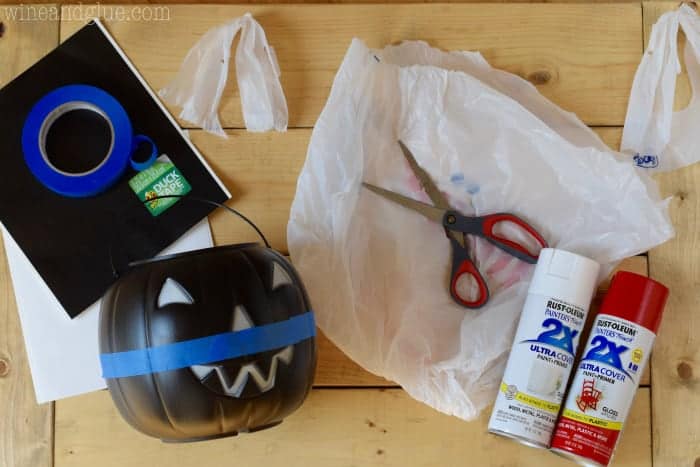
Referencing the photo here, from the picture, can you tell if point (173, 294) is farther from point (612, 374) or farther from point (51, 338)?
point (612, 374)

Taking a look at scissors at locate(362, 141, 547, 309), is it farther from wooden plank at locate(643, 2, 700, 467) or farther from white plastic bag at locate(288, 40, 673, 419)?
wooden plank at locate(643, 2, 700, 467)

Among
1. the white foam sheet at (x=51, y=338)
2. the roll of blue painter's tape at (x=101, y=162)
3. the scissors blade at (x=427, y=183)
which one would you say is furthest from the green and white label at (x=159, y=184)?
the scissors blade at (x=427, y=183)

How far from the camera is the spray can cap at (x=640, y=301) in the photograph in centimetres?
61

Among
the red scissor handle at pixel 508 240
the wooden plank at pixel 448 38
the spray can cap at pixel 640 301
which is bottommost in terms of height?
the spray can cap at pixel 640 301

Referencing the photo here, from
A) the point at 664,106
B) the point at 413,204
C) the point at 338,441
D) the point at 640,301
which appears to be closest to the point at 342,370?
the point at 338,441

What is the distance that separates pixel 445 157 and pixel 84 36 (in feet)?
1.28

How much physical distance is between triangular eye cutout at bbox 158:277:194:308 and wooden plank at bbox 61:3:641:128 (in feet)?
0.85

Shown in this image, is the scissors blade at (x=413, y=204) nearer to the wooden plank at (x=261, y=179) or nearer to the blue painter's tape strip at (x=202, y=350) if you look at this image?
the wooden plank at (x=261, y=179)

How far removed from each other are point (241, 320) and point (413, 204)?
245 mm

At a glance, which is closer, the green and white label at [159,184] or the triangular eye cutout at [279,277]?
the triangular eye cutout at [279,277]

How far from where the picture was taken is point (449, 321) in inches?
26.5

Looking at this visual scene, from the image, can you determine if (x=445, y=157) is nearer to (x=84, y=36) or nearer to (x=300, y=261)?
(x=300, y=261)

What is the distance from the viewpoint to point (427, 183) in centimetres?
68

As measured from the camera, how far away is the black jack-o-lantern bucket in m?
0.49
